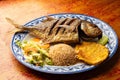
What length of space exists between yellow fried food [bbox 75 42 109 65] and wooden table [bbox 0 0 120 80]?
0.05m

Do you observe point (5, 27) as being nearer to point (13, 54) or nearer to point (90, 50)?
point (13, 54)

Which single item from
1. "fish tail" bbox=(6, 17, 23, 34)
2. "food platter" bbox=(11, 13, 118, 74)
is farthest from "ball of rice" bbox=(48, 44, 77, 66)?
"fish tail" bbox=(6, 17, 23, 34)

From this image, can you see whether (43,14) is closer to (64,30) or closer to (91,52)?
(64,30)

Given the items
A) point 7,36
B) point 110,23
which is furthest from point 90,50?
point 7,36

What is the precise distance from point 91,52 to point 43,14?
1.57 ft

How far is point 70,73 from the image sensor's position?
942 mm

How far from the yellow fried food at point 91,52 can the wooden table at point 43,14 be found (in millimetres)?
46

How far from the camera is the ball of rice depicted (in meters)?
0.99

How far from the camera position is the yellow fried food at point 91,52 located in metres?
0.98

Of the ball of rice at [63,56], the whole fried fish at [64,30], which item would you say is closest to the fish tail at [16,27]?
the whole fried fish at [64,30]

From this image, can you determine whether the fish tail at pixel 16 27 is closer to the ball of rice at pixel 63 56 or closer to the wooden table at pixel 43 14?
the wooden table at pixel 43 14

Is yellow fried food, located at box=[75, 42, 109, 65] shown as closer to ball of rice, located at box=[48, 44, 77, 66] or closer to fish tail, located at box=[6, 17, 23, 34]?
ball of rice, located at box=[48, 44, 77, 66]

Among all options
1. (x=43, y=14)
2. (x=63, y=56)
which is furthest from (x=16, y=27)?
(x=63, y=56)

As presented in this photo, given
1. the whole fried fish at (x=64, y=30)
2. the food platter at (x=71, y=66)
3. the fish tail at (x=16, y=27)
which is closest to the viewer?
the food platter at (x=71, y=66)
